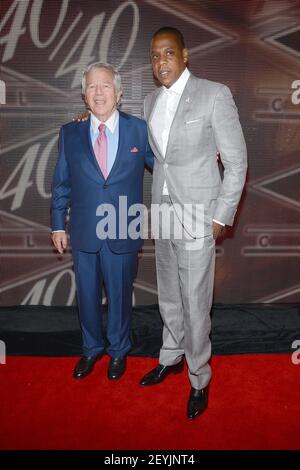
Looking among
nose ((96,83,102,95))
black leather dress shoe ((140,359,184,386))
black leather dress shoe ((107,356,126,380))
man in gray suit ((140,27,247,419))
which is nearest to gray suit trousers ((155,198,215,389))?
man in gray suit ((140,27,247,419))

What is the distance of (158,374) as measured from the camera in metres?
2.45

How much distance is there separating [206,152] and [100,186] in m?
0.62

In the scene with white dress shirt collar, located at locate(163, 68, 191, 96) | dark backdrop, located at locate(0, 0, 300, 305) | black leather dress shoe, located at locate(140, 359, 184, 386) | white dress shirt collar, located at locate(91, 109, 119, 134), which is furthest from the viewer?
dark backdrop, located at locate(0, 0, 300, 305)

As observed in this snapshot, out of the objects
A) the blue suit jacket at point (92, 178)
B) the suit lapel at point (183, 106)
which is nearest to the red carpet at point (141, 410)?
the blue suit jacket at point (92, 178)

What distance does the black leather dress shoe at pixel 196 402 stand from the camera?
83.8 inches

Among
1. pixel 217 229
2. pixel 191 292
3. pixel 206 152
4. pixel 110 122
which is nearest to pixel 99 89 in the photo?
pixel 110 122

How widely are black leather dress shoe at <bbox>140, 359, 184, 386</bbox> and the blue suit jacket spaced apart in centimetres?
74

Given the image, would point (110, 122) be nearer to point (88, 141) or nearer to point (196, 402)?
point (88, 141)

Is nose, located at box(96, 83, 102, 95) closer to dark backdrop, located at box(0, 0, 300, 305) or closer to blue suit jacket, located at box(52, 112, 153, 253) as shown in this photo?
blue suit jacket, located at box(52, 112, 153, 253)

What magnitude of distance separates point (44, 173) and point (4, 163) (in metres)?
0.31

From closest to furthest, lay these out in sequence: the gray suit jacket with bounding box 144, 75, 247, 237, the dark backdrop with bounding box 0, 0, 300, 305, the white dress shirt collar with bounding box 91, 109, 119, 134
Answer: the gray suit jacket with bounding box 144, 75, 247, 237 → the white dress shirt collar with bounding box 91, 109, 119, 134 → the dark backdrop with bounding box 0, 0, 300, 305

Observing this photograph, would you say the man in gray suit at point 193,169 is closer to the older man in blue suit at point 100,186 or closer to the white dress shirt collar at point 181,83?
the white dress shirt collar at point 181,83

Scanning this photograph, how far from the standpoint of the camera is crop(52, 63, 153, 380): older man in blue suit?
2256 mm

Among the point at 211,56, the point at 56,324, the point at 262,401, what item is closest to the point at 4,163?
the point at 56,324
